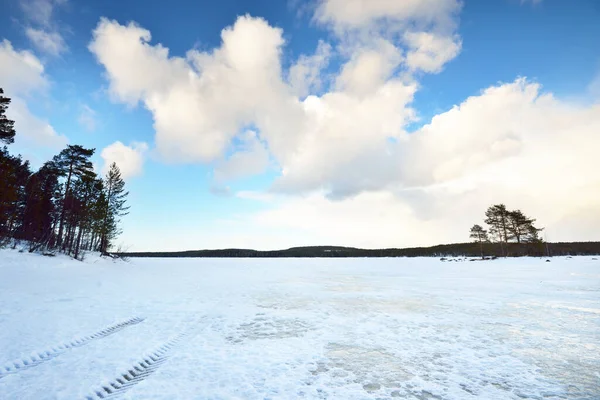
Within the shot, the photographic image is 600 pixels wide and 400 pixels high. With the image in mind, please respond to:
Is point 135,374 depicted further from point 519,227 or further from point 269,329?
point 519,227

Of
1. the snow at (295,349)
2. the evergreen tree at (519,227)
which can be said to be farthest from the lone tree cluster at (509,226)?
the snow at (295,349)

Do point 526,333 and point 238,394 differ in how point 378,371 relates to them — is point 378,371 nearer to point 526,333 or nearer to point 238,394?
point 238,394

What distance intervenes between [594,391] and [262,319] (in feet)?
22.5

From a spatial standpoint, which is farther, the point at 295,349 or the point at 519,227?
the point at 519,227

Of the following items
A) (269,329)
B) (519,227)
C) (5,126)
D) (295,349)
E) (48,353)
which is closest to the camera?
(48,353)

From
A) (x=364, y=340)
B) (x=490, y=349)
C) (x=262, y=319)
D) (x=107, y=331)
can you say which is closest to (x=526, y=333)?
(x=490, y=349)

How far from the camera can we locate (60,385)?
12.0ft

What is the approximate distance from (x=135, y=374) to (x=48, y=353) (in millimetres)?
2072

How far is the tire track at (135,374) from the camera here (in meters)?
3.55

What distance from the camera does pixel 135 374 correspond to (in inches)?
164

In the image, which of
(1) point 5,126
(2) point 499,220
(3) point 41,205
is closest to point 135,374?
(1) point 5,126

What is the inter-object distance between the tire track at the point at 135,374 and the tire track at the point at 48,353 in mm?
1522

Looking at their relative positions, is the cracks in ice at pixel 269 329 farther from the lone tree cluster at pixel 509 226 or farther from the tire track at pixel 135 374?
the lone tree cluster at pixel 509 226

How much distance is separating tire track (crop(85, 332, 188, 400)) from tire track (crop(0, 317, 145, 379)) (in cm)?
152
